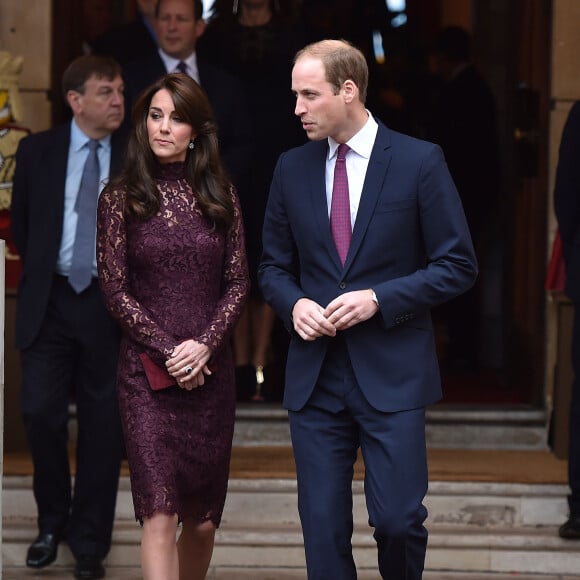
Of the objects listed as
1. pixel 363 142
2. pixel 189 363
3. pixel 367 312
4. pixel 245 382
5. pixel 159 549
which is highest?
pixel 363 142

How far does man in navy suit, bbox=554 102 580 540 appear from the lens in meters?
6.56

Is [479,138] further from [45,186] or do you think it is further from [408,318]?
[408,318]

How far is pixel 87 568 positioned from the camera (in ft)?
21.1

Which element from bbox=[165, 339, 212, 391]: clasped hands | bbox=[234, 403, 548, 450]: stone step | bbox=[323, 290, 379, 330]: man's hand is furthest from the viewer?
bbox=[234, 403, 548, 450]: stone step

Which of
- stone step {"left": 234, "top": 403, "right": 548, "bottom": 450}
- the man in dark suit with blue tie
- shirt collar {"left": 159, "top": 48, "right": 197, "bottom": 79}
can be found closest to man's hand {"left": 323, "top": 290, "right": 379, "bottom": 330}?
the man in dark suit with blue tie

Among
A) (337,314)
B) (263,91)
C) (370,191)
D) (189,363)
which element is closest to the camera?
(337,314)

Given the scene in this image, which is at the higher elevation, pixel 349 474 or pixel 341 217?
pixel 341 217

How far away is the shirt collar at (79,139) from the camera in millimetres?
6480

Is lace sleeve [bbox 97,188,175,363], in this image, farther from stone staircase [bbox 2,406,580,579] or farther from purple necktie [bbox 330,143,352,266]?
stone staircase [bbox 2,406,580,579]

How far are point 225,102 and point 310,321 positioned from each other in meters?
2.80

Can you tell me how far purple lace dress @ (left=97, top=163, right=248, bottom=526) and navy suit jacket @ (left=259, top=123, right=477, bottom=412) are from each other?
1.64ft

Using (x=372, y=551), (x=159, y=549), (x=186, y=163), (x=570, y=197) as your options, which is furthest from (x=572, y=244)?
(x=159, y=549)

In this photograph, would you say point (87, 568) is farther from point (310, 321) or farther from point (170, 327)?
point (310, 321)

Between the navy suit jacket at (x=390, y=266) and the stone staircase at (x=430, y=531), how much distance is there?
1.91m
